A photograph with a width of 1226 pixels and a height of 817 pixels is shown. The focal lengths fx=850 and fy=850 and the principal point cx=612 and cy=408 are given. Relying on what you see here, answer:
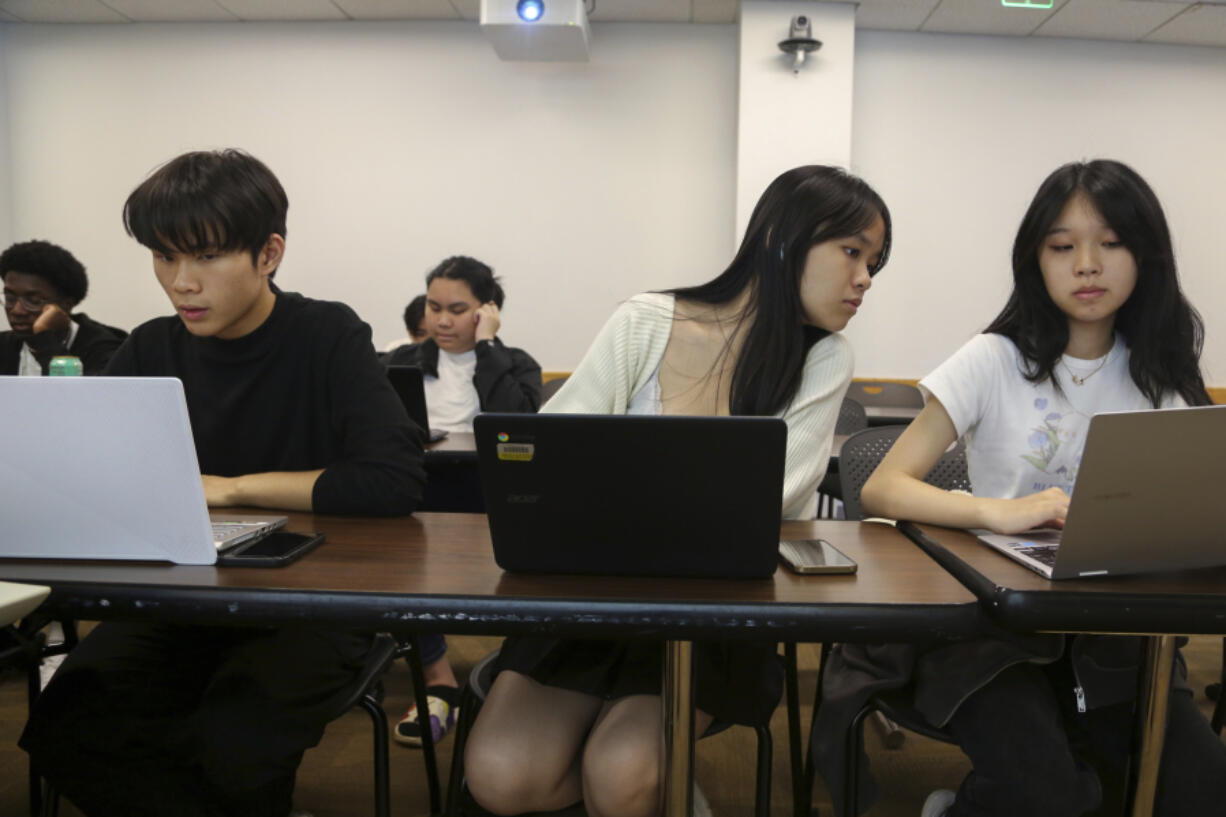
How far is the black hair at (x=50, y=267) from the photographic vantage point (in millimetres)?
2744

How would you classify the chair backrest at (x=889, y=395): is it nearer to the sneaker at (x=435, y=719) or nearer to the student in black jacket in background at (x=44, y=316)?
the sneaker at (x=435, y=719)

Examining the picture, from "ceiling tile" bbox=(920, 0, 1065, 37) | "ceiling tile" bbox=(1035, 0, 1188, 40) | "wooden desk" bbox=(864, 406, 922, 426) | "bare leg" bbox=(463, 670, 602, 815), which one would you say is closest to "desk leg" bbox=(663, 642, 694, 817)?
"bare leg" bbox=(463, 670, 602, 815)

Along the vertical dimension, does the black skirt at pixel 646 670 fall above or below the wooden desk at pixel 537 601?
below

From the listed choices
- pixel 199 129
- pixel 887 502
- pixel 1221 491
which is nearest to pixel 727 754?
pixel 887 502

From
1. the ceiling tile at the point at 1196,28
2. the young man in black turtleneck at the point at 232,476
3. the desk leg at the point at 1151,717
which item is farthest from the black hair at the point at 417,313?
the ceiling tile at the point at 1196,28

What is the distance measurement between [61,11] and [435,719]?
467 centimetres

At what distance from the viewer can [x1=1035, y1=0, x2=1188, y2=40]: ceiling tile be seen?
4.10 m

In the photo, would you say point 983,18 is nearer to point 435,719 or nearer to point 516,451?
point 435,719

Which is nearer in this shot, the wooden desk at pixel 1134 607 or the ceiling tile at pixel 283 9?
the wooden desk at pixel 1134 607

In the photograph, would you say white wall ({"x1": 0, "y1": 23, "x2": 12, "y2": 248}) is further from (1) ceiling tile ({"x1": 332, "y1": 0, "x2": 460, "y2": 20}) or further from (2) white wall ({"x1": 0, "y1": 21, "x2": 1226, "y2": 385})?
(1) ceiling tile ({"x1": 332, "y1": 0, "x2": 460, "y2": 20})

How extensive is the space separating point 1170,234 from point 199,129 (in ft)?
16.1

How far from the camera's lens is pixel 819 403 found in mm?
1378

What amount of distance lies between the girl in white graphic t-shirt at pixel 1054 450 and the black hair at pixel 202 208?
3.38 feet

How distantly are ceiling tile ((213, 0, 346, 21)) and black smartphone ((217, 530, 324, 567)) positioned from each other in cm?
414
